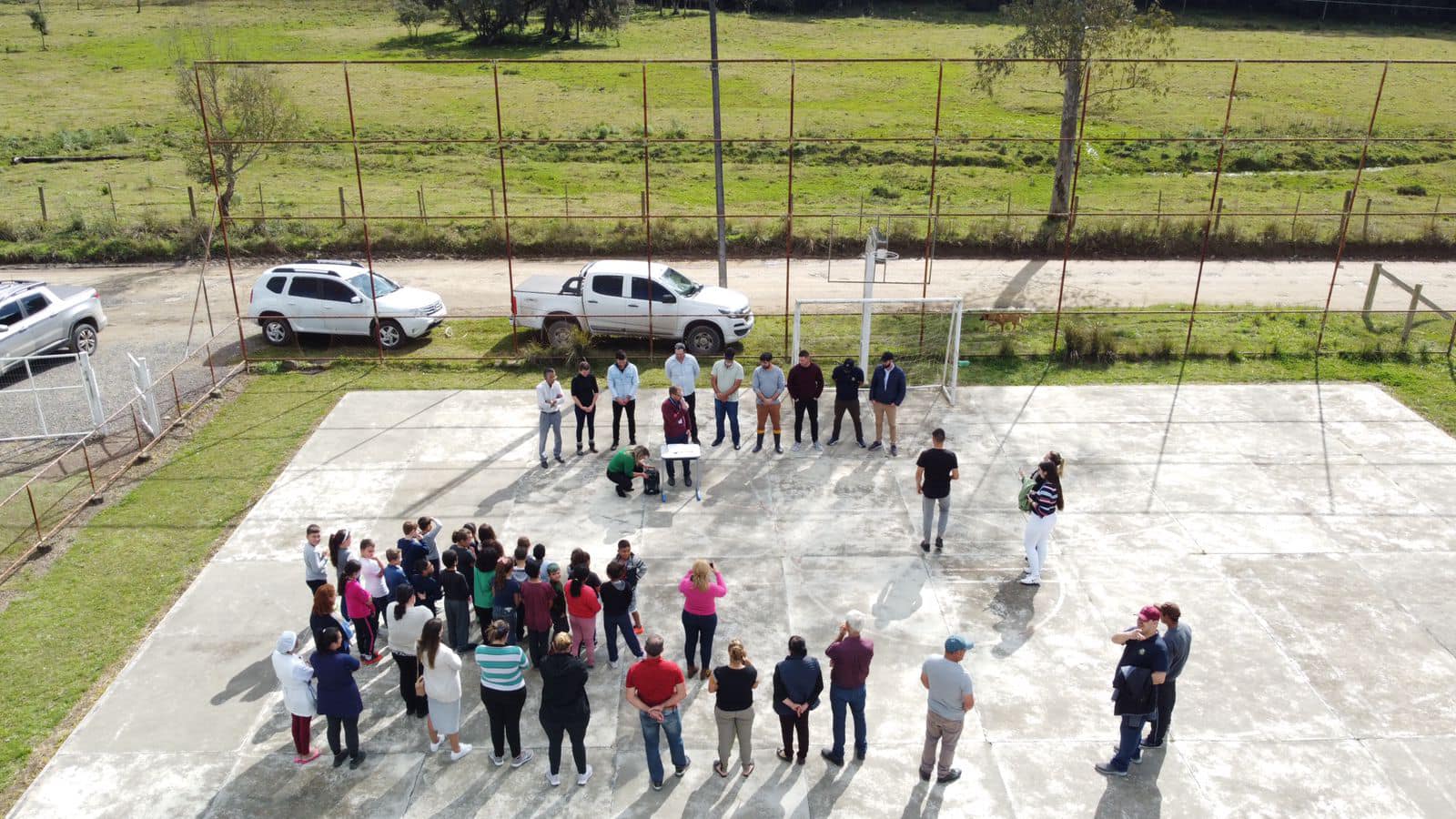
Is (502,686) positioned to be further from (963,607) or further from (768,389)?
(768,389)

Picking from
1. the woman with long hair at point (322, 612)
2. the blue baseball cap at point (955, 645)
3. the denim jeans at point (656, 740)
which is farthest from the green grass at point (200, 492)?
the blue baseball cap at point (955, 645)

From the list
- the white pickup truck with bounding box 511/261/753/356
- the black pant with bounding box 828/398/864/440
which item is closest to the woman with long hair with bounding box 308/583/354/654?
the black pant with bounding box 828/398/864/440

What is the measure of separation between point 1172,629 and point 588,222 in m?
→ 22.9

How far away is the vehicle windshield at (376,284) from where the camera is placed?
19.7 meters

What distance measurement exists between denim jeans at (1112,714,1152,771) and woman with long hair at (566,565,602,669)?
4659 mm

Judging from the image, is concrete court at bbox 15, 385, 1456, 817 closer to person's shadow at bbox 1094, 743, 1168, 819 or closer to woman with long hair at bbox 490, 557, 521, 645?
person's shadow at bbox 1094, 743, 1168, 819

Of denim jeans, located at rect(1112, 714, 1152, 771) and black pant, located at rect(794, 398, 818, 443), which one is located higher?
black pant, located at rect(794, 398, 818, 443)

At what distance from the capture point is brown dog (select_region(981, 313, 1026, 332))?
20172 mm

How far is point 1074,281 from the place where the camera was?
82.8ft

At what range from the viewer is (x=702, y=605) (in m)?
9.16

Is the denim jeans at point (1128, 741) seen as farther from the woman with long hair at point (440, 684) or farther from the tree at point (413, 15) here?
the tree at point (413, 15)

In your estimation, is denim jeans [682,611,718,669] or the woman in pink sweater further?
denim jeans [682,611,718,669]

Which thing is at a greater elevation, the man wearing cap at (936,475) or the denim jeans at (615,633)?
the man wearing cap at (936,475)

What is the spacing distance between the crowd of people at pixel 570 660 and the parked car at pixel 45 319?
10.8m
